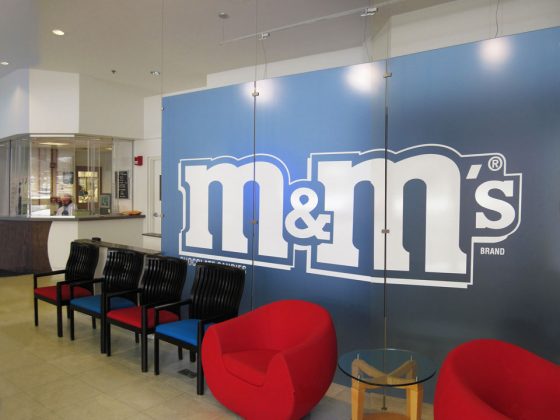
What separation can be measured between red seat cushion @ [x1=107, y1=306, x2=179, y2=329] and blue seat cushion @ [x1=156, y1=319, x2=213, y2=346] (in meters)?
0.21

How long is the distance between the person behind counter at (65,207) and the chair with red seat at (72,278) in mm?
3089

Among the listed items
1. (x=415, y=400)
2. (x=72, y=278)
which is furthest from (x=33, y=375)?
(x=415, y=400)

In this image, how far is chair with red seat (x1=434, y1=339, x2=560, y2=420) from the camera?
87.1 inches

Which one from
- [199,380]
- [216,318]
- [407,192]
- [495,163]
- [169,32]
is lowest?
[199,380]

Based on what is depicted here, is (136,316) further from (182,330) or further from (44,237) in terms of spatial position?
(44,237)

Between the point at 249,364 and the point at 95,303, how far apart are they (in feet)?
7.52

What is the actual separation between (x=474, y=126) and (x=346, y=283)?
1587mm

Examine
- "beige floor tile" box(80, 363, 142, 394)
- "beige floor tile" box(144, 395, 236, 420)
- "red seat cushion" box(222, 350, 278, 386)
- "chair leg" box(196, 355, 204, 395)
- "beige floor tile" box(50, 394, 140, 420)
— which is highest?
"red seat cushion" box(222, 350, 278, 386)

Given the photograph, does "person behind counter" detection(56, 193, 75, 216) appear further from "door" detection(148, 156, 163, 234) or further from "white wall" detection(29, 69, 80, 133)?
"door" detection(148, 156, 163, 234)

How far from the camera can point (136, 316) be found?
13.0 ft

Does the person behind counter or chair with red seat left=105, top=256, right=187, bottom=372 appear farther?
the person behind counter

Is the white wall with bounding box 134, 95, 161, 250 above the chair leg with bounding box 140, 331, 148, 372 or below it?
above

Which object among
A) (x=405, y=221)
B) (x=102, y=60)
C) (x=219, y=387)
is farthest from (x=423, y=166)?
(x=102, y=60)

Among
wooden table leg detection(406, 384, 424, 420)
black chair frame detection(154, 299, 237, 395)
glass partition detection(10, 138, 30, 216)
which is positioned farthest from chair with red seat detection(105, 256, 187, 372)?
glass partition detection(10, 138, 30, 216)
